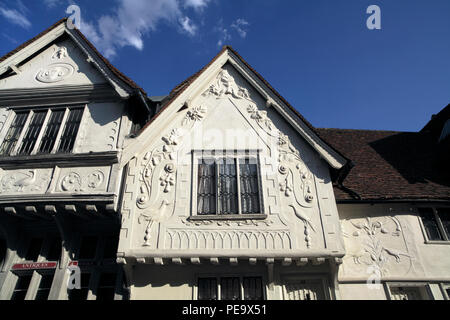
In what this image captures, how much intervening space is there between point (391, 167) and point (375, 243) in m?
3.64

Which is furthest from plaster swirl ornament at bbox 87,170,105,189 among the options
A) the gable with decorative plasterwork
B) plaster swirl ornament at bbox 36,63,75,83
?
plaster swirl ornament at bbox 36,63,75,83

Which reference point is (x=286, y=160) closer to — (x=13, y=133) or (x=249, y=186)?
(x=249, y=186)

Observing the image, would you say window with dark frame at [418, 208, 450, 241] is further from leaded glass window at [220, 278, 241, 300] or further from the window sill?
leaded glass window at [220, 278, 241, 300]

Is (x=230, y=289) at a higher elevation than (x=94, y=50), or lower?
lower

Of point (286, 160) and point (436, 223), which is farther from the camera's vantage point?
point (436, 223)

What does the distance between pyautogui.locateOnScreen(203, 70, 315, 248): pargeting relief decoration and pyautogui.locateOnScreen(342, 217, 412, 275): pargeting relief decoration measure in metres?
1.87

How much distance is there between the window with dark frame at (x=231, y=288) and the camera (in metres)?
7.37

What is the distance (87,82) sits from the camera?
9.48m

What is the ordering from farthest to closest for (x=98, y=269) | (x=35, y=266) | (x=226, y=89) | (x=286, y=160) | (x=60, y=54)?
(x=60, y=54), (x=226, y=89), (x=286, y=160), (x=35, y=266), (x=98, y=269)

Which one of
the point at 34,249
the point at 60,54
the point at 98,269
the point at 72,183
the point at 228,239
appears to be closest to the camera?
the point at 228,239

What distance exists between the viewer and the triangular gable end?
8.41 meters

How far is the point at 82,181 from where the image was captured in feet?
25.5

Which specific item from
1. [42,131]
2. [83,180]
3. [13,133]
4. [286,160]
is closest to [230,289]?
[286,160]
